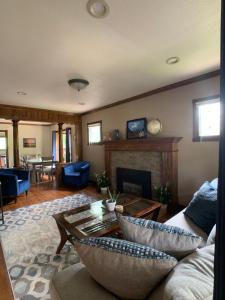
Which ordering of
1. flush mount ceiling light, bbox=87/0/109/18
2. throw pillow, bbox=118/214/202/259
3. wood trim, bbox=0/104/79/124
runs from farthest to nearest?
wood trim, bbox=0/104/79/124 < flush mount ceiling light, bbox=87/0/109/18 < throw pillow, bbox=118/214/202/259

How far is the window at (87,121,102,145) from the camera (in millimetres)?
5398

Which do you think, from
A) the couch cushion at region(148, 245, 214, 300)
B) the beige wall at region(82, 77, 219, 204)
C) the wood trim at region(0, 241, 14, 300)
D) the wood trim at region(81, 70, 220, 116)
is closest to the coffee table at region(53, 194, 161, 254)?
the wood trim at region(0, 241, 14, 300)

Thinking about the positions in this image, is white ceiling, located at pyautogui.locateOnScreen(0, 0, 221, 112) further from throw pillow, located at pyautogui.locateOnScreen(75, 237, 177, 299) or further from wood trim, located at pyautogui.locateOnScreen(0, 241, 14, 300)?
wood trim, located at pyautogui.locateOnScreen(0, 241, 14, 300)

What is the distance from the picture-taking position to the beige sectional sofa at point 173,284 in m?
0.65

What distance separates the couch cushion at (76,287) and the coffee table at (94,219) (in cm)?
75

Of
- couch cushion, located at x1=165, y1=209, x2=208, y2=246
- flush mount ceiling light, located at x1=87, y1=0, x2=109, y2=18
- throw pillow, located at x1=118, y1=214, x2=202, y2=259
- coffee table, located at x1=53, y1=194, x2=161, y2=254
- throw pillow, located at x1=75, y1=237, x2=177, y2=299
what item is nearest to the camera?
throw pillow, located at x1=75, y1=237, x2=177, y2=299

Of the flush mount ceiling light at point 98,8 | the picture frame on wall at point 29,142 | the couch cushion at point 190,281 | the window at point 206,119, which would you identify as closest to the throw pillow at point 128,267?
the couch cushion at point 190,281

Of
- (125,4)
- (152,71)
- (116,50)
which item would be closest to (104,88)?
(152,71)

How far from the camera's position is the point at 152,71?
2736mm

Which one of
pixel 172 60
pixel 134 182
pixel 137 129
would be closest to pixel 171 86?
pixel 172 60

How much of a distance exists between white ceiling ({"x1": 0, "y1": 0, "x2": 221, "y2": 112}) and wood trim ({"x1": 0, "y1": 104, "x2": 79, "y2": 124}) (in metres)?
1.48

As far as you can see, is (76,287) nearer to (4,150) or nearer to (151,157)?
(151,157)

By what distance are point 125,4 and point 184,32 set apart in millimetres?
736

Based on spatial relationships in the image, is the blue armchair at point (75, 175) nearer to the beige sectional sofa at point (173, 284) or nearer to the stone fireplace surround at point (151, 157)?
the stone fireplace surround at point (151, 157)
